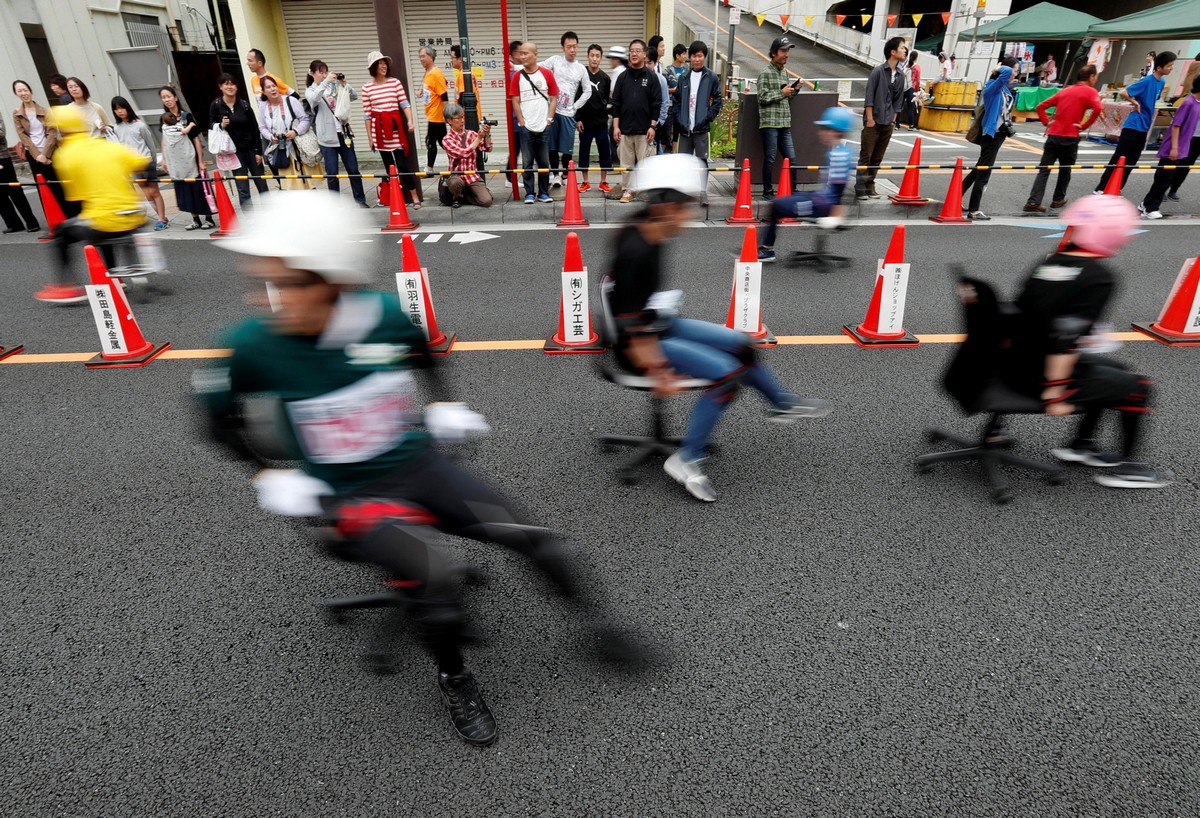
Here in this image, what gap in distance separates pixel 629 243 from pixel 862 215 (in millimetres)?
8186

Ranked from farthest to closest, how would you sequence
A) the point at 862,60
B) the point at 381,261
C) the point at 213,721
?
the point at 862,60, the point at 381,261, the point at 213,721

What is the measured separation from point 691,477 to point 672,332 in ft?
2.54

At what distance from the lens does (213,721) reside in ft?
8.18

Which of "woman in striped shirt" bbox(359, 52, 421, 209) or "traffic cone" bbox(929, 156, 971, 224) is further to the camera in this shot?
"traffic cone" bbox(929, 156, 971, 224)

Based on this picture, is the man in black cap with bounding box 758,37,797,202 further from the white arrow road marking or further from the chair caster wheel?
the chair caster wheel

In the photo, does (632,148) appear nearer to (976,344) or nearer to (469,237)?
(469,237)

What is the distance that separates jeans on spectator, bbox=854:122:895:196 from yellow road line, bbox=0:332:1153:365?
530 cm

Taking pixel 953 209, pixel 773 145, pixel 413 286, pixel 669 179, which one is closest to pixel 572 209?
pixel 773 145

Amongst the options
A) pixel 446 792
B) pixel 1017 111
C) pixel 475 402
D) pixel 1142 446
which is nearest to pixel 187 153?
pixel 475 402

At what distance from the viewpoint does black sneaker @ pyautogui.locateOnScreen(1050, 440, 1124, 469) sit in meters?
3.75

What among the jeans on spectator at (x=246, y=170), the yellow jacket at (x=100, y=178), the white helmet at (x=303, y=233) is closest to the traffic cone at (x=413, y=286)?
the yellow jacket at (x=100, y=178)

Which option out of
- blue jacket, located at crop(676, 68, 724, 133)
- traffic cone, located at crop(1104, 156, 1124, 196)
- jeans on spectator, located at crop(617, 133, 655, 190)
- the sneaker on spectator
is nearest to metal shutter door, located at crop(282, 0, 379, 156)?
jeans on spectator, located at crop(617, 133, 655, 190)

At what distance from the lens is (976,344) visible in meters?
3.45

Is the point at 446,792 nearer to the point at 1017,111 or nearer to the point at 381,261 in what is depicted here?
the point at 381,261
